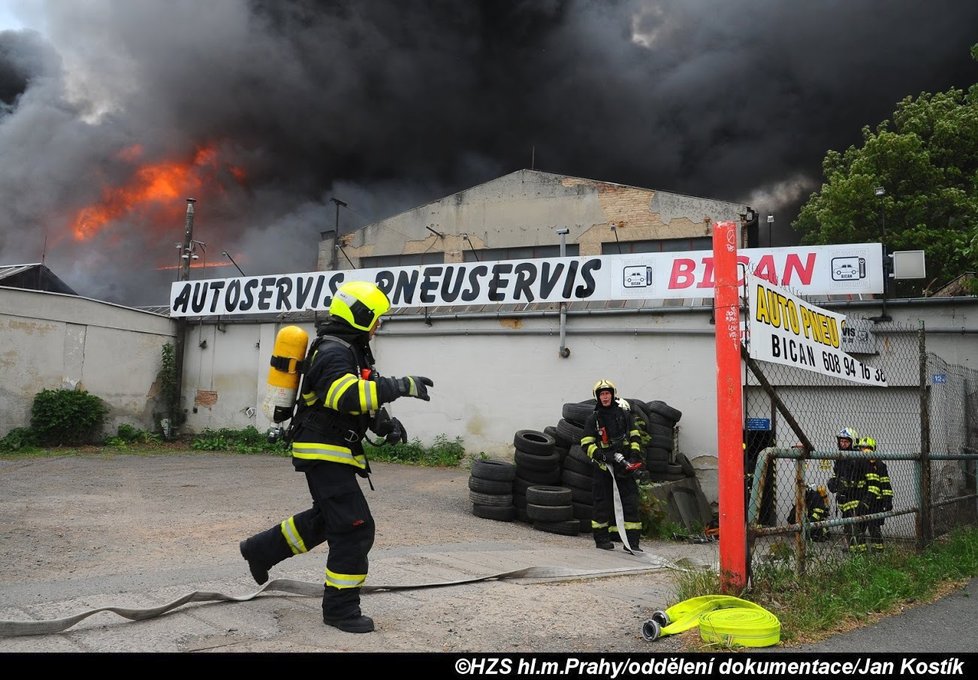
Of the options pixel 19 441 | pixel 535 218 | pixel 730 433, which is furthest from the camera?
pixel 535 218

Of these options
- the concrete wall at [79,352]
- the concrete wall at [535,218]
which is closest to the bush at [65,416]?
the concrete wall at [79,352]

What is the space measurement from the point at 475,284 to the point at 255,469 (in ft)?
18.3

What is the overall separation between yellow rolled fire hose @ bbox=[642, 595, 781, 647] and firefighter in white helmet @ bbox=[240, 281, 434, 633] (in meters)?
1.62

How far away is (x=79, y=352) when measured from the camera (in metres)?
16.1

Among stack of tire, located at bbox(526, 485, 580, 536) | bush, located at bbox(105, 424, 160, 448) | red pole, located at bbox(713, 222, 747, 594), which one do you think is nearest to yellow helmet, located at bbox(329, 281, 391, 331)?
red pole, located at bbox(713, 222, 747, 594)

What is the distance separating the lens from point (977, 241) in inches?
345

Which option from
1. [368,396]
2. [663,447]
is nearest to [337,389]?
[368,396]

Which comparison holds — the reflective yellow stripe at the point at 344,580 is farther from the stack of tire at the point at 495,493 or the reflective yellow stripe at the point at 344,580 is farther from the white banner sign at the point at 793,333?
the stack of tire at the point at 495,493

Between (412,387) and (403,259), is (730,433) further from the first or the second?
(403,259)

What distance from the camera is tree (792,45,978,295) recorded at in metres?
22.0

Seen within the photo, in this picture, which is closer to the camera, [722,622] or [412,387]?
[722,622]

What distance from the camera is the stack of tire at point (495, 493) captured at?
9.56 meters

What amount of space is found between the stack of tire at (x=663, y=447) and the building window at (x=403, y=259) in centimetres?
2027

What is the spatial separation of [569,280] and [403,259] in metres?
19.2
